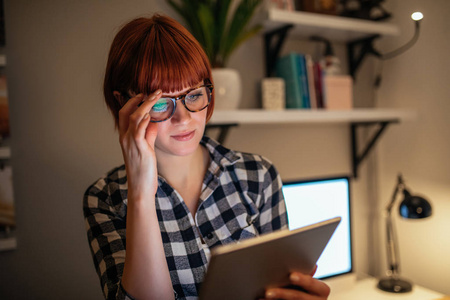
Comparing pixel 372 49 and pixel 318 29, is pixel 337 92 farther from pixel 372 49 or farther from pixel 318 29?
pixel 372 49

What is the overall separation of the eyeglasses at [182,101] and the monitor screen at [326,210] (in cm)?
66

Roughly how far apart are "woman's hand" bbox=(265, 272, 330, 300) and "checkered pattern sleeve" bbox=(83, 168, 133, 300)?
289 millimetres

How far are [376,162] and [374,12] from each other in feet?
2.49

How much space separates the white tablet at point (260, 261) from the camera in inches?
22.3

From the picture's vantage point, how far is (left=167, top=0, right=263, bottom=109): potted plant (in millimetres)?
1271

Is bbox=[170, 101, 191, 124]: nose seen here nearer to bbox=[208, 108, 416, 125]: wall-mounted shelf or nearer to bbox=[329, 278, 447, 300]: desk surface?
bbox=[208, 108, 416, 125]: wall-mounted shelf

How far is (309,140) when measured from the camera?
68.8 inches

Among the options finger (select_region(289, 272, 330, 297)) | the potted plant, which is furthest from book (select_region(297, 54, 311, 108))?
finger (select_region(289, 272, 330, 297))

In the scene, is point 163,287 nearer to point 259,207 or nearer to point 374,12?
point 259,207

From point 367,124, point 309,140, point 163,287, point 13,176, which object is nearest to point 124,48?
point 163,287

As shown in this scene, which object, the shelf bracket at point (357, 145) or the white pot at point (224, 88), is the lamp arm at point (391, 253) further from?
the white pot at point (224, 88)

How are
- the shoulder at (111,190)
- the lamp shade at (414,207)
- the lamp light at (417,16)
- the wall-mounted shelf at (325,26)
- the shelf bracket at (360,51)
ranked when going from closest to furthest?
1. the shoulder at (111,190)
2. the wall-mounted shelf at (325,26)
3. the lamp shade at (414,207)
4. the lamp light at (417,16)
5. the shelf bracket at (360,51)

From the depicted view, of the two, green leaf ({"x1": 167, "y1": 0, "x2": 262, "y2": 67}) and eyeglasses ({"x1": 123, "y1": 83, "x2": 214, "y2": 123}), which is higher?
green leaf ({"x1": 167, "y1": 0, "x2": 262, "y2": 67})

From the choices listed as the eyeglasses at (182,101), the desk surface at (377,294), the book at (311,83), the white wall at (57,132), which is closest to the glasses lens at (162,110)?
the eyeglasses at (182,101)
